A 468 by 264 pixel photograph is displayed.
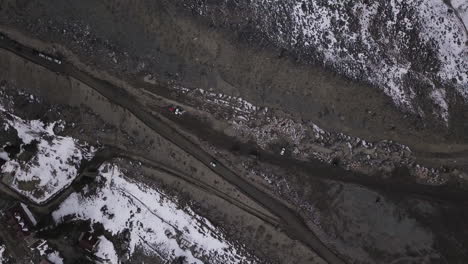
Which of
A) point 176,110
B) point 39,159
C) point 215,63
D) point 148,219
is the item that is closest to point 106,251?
point 148,219

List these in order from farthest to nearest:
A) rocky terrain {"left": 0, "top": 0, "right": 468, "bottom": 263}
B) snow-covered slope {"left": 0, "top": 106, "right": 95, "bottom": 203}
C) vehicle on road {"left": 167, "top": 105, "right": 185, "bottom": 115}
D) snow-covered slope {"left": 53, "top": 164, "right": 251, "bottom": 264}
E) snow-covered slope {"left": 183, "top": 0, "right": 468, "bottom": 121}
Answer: snow-covered slope {"left": 0, "top": 106, "right": 95, "bottom": 203} < vehicle on road {"left": 167, "top": 105, "right": 185, "bottom": 115} < snow-covered slope {"left": 53, "top": 164, "right": 251, "bottom": 264} < snow-covered slope {"left": 183, "top": 0, "right": 468, "bottom": 121} < rocky terrain {"left": 0, "top": 0, "right": 468, "bottom": 263}

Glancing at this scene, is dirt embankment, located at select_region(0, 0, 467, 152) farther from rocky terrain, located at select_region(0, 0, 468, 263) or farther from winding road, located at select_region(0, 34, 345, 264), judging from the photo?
winding road, located at select_region(0, 34, 345, 264)

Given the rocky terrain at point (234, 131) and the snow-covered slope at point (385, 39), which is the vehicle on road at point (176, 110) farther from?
the snow-covered slope at point (385, 39)

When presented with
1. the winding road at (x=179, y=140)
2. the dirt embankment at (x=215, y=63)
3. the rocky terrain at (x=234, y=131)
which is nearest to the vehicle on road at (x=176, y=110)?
the rocky terrain at (x=234, y=131)

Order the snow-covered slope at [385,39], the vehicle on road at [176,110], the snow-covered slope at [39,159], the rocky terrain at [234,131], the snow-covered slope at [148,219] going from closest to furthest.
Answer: the rocky terrain at [234,131] < the snow-covered slope at [385,39] < the snow-covered slope at [148,219] < the vehicle on road at [176,110] < the snow-covered slope at [39,159]

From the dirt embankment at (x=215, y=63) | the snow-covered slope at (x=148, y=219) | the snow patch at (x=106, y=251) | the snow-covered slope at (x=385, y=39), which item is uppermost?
the snow-covered slope at (x=385, y=39)

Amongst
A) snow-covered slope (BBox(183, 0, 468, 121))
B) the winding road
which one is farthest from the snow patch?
snow-covered slope (BBox(183, 0, 468, 121))

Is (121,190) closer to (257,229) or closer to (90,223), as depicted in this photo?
(90,223)

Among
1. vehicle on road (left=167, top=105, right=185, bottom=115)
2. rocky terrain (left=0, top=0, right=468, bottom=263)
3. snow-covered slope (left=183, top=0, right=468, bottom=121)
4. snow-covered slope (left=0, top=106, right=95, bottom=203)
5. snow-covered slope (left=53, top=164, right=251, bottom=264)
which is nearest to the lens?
rocky terrain (left=0, top=0, right=468, bottom=263)
